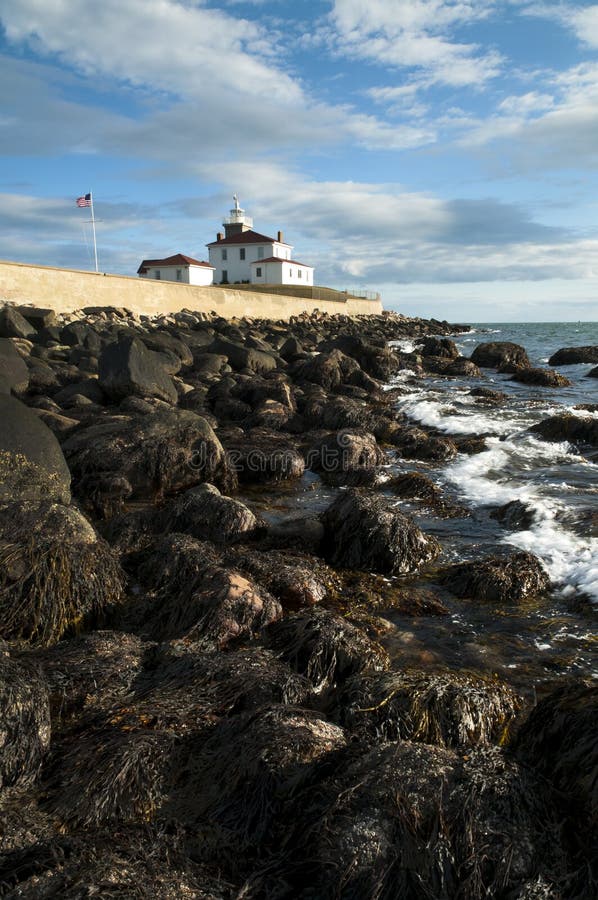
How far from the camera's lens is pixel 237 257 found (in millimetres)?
71750

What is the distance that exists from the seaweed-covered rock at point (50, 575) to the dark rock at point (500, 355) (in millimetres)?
26281

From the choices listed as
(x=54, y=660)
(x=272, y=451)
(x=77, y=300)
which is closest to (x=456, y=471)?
(x=272, y=451)

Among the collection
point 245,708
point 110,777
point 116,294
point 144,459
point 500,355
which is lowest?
point 245,708

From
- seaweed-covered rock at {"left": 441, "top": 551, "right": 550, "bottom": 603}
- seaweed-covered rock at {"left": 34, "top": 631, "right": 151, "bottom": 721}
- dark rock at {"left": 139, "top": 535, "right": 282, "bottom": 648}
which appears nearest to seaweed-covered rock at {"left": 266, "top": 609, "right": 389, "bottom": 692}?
dark rock at {"left": 139, "top": 535, "right": 282, "bottom": 648}

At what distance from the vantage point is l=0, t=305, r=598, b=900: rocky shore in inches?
101

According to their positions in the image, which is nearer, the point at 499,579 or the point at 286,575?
the point at 286,575

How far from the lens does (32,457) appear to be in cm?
708

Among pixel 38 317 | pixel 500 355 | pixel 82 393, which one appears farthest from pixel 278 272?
pixel 82 393

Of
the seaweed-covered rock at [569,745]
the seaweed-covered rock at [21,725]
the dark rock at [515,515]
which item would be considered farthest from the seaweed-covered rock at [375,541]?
the seaweed-covered rock at [21,725]

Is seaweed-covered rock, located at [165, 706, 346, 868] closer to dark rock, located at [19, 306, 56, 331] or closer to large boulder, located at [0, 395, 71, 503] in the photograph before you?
large boulder, located at [0, 395, 71, 503]

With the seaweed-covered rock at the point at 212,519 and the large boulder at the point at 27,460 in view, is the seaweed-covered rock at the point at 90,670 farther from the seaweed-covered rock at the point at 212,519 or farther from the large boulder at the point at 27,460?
the large boulder at the point at 27,460

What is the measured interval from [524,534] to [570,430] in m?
6.43

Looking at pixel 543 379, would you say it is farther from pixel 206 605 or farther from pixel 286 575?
pixel 206 605

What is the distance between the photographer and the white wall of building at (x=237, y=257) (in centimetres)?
7038
